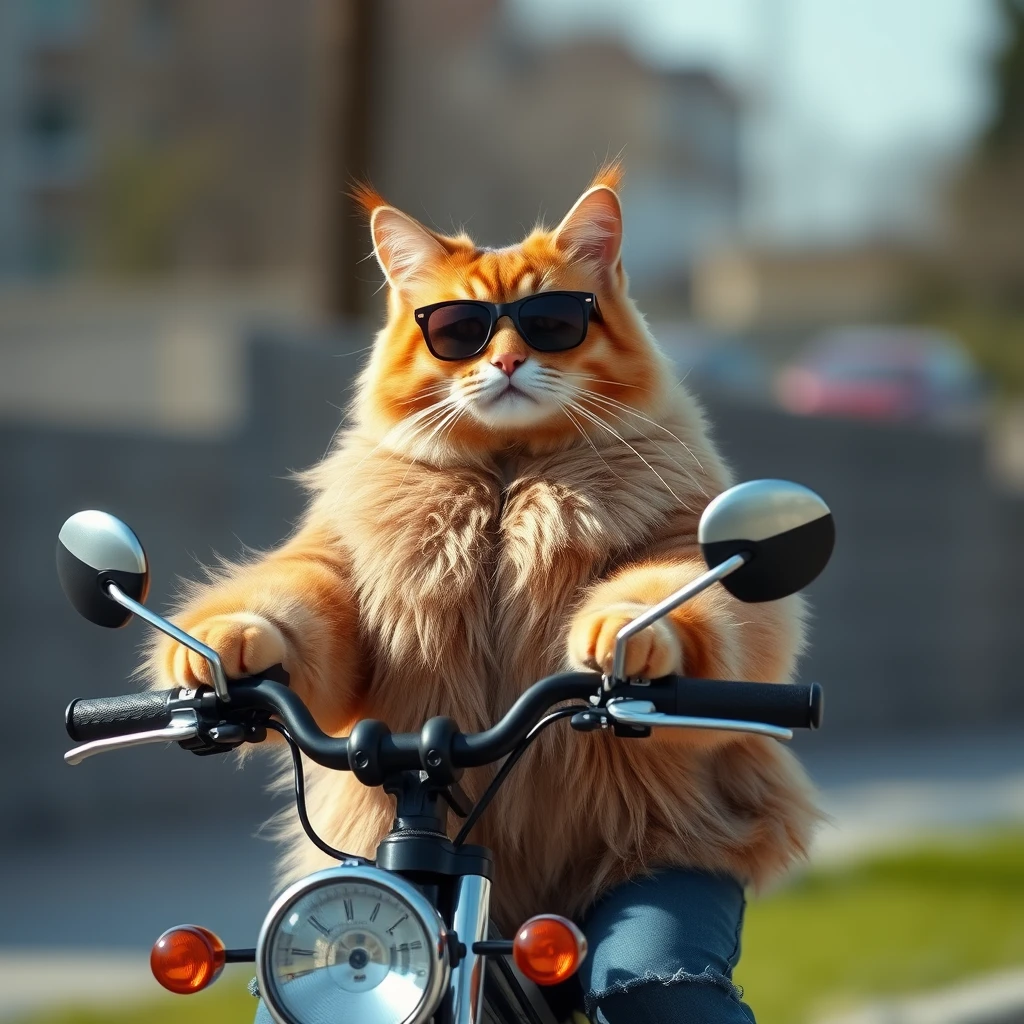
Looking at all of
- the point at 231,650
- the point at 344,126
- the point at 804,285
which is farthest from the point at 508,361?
the point at 804,285

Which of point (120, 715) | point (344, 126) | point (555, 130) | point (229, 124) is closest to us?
point (120, 715)

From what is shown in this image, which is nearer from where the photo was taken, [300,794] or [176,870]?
[300,794]

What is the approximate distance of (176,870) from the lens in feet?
21.8

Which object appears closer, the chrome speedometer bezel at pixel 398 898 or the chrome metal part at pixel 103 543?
the chrome speedometer bezel at pixel 398 898

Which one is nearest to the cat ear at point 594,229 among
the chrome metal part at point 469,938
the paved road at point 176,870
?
the chrome metal part at point 469,938

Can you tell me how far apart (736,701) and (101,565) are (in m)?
0.93

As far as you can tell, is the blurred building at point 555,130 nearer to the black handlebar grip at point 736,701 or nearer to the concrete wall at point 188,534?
the concrete wall at point 188,534

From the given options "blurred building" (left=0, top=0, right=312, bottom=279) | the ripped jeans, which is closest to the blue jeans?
the ripped jeans

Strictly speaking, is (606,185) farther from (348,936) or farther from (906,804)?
(906,804)

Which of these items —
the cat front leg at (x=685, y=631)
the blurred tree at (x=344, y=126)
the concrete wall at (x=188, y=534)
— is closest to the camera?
the cat front leg at (x=685, y=631)

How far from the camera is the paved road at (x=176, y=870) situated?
17.6 feet

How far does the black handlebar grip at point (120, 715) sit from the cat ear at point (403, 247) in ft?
2.90

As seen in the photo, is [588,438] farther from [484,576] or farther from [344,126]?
[344,126]

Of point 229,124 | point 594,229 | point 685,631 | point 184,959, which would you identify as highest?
point 229,124
